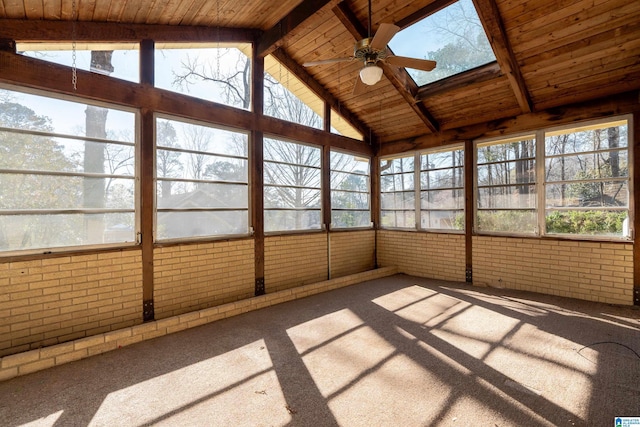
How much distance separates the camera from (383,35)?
9.96 ft

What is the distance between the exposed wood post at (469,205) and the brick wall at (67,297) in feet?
17.9

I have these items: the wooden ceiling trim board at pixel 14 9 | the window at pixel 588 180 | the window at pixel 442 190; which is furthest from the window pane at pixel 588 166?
the wooden ceiling trim board at pixel 14 9

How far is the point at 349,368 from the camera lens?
269 centimetres

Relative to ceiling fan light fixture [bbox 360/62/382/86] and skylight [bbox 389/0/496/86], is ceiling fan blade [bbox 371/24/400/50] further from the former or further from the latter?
skylight [bbox 389/0/496/86]

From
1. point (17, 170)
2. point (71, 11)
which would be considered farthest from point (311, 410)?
point (71, 11)

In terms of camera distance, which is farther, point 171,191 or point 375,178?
point 375,178

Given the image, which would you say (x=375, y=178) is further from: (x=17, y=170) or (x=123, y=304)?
(x=17, y=170)

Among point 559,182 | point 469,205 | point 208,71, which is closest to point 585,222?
point 559,182

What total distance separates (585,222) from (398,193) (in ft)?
10.6

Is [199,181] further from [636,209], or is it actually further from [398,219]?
[636,209]

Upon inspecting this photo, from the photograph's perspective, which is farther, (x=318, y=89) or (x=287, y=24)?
(x=318, y=89)

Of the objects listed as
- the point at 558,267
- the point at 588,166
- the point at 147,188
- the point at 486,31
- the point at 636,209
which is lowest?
the point at 558,267

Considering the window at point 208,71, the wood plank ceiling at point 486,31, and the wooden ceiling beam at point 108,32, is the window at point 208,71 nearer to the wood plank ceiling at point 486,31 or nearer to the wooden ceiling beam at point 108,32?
the wooden ceiling beam at point 108,32

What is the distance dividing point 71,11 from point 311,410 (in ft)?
14.9
